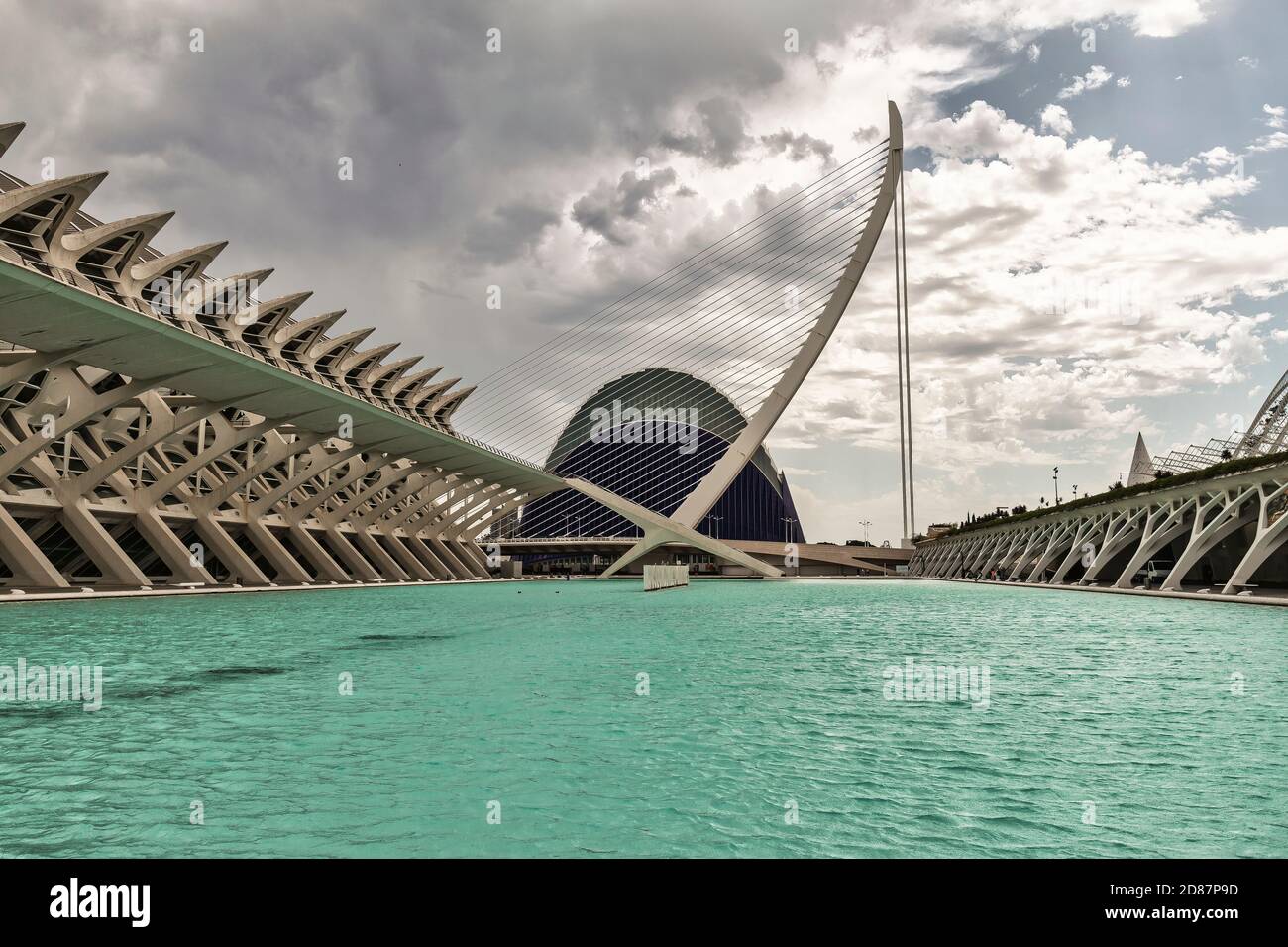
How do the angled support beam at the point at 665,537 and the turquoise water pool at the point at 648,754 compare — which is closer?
the turquoise water pool at the point at 648,754

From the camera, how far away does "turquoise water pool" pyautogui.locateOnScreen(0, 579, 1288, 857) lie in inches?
170

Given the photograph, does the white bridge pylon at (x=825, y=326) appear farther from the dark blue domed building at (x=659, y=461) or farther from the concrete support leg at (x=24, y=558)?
the dark blue domed building at (x=659, y=461)

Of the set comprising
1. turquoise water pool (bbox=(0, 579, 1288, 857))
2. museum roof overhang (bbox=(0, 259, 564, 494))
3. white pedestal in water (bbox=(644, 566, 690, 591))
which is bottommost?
white pedestal in water (bbox=(644, 566, 690, 591))

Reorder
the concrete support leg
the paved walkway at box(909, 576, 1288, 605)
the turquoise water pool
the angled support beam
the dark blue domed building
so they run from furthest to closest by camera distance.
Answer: the dark blue domed building → the angled support beam → the concrete support leg → the paved walkway at box(909, 576, 1288, 605) → the turquoise water pool

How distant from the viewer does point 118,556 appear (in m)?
27.6

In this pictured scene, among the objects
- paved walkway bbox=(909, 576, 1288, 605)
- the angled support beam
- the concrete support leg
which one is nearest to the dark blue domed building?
the angled support beam

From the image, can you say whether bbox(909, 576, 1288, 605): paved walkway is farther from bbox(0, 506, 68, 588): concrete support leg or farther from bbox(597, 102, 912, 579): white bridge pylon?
bbox(0, 506, 68, 588): concrete support leg

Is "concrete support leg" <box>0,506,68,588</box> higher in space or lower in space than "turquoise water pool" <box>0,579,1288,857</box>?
higher

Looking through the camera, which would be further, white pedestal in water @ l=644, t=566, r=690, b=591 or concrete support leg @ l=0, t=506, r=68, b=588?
white pedestal in water @ l=644, t=566, r=690, b=591

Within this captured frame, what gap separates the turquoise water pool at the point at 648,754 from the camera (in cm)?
432

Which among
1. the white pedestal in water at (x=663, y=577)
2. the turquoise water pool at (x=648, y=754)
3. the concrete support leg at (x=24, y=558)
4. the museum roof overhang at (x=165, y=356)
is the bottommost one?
the white pedestal in water at (x=663, y=577)

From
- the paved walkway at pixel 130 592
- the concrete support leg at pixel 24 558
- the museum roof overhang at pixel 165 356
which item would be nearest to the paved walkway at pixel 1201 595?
the museum roof overhang at pixel 165 356
